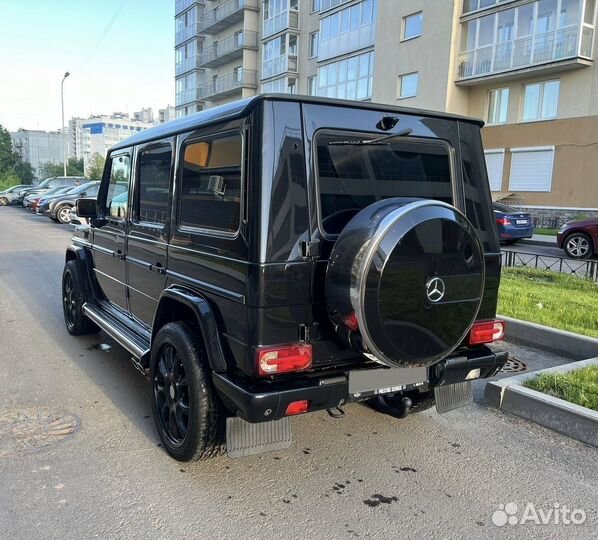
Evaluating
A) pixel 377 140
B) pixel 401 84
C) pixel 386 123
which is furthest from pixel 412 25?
pixel 377 140

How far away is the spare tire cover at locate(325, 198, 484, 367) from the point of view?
2.66 meters

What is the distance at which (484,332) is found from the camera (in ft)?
11.5

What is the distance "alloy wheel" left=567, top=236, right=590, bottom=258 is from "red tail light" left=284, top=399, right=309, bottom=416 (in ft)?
43.0

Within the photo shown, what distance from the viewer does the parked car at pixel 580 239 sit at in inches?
535

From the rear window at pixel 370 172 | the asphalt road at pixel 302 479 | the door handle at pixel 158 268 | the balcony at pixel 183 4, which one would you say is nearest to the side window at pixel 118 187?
the door handle at pixel 158 268

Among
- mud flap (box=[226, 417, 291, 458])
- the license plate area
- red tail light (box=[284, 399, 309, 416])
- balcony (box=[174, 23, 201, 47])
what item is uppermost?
balcony (box=[174, 23, 201, 47])

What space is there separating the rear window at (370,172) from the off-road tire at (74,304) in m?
3.62

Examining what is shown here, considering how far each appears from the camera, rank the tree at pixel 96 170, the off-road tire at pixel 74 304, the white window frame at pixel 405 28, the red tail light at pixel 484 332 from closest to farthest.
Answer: the red tail light at pixel 484 332, the off-road tire at pixel 74 304, the white window frame at pixel 405 28, the tree at pixel 96 170

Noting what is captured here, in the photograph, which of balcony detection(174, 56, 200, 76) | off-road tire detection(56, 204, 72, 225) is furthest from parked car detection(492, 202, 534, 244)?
balcony detection(174, 56, 200, 76)

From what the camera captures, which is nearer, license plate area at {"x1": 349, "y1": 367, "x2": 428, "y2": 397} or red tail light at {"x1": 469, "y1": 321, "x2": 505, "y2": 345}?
license plate area at {"x1": 349, "y1": 367, "x2": 428, "y2": 397}

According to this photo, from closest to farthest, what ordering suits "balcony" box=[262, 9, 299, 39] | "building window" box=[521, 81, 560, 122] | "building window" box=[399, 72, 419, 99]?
"building window" box=[521, 81, 560, 122]
"building window" box=[399, 72, 419, 99]
"balcony" box=[262, 9, 299, 39]

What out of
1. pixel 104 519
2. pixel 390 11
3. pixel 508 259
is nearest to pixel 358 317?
pixel 104 519

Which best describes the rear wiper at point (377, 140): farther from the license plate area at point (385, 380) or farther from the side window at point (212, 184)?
the license plate area at point (385, 380)

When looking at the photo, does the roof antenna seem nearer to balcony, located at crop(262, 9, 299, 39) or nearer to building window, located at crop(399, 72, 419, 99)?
building window, located at crop(399, 72, 419, 99)
